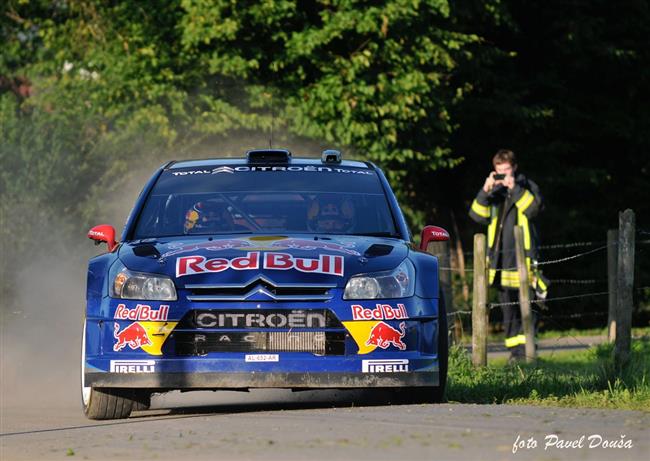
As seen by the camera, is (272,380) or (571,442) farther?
(272,380)

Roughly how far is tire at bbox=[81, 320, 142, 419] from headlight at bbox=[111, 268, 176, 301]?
447 mm

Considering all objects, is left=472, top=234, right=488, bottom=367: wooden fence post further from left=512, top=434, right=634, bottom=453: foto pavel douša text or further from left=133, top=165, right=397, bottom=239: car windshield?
left=512, top=434, right=634, bottom=453: foto pavel douša text

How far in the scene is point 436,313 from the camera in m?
9.70

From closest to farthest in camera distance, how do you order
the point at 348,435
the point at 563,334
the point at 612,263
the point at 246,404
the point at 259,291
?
the point at 348,435
the point at 259,291
the point at 246,404
the point at 612,263
the point at 563,334

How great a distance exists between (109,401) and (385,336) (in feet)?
5.93

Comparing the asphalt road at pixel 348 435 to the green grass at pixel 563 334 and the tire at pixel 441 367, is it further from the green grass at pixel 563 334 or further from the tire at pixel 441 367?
the green grass at pixel 563 334

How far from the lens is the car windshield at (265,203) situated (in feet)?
35.2

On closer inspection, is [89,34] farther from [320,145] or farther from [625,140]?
[625,140]

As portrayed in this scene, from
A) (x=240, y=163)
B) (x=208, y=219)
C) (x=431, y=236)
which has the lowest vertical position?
(x=431, y=236)

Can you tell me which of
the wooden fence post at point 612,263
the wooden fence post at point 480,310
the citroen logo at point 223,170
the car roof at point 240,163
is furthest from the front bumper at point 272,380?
the wooden fence post at point 612,263

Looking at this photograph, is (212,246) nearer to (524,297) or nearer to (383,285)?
(383,285)

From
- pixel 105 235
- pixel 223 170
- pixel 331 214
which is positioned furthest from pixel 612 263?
pixel 105 235

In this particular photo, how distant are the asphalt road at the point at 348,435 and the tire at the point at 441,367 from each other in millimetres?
289

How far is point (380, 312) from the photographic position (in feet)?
30.9
